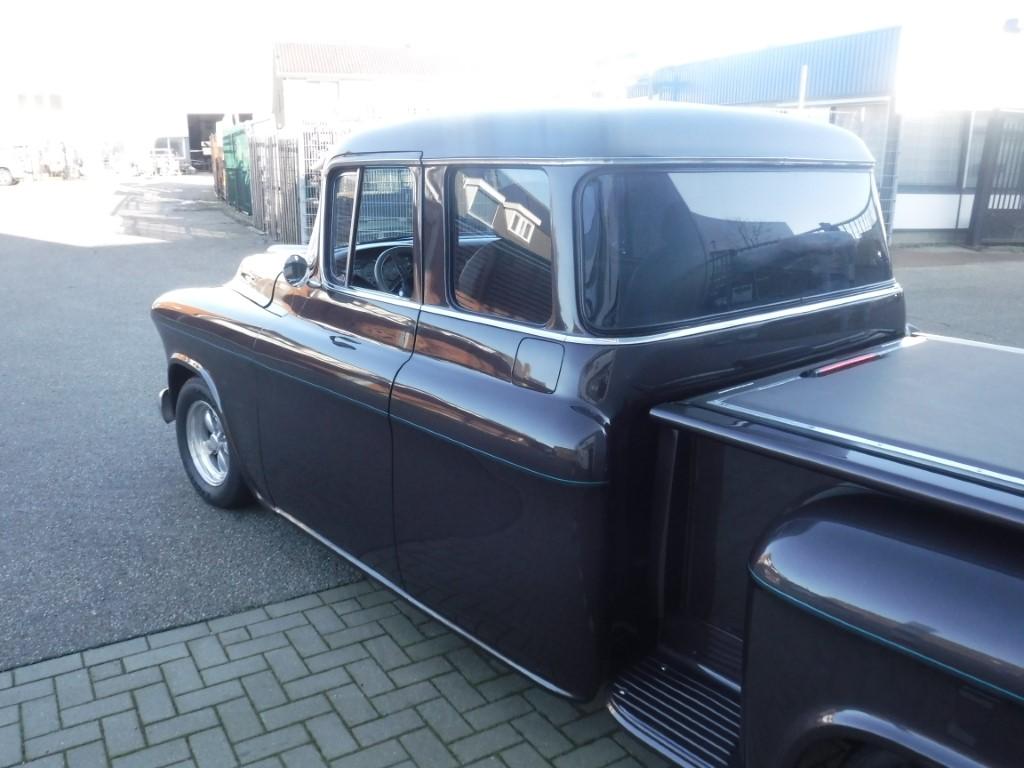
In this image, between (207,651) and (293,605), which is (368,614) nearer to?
(293,605)

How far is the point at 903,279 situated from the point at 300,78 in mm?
35232

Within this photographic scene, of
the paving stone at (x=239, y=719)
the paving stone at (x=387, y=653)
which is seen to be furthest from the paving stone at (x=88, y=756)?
the paving stone at (x=387, y=653)

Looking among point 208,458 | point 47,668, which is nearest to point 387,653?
point 47,668

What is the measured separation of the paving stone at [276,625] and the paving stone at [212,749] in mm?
587

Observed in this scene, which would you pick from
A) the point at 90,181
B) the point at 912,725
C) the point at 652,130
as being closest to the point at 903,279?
the point at 652,130

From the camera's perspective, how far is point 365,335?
3.21m

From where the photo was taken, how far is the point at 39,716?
297cm

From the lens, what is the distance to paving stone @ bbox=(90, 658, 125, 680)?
10.5 feet

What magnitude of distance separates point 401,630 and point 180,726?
2.90 feet

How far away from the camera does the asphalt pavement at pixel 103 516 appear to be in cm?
364

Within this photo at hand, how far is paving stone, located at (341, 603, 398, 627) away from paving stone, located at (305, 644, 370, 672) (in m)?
0.17

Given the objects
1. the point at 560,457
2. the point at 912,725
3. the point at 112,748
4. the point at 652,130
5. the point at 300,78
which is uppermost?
the point at 300,78

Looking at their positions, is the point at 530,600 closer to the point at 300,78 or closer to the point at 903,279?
the point at 903,279

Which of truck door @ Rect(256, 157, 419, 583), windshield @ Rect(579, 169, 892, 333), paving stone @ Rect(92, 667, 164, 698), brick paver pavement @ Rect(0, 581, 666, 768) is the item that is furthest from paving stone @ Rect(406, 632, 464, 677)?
windshield @ Rect(579, 169, 892, 333)
